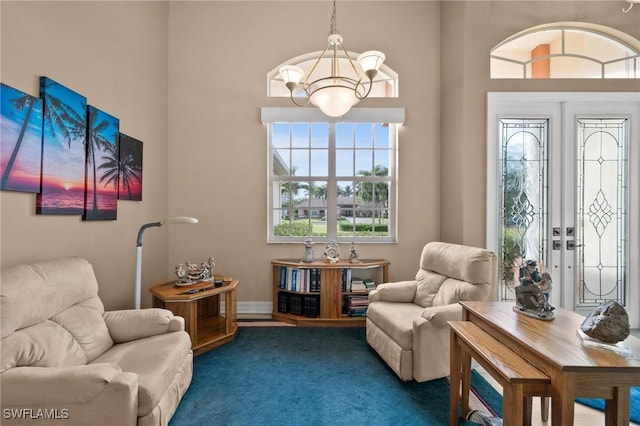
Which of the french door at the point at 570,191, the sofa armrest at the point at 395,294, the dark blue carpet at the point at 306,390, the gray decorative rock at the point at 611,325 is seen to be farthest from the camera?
the french door at the point at 570,191

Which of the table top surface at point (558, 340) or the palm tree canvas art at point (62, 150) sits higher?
the palm tree canvas art at point (62, 150)

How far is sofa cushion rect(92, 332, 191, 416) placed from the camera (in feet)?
4.78

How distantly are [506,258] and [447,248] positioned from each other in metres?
0.91

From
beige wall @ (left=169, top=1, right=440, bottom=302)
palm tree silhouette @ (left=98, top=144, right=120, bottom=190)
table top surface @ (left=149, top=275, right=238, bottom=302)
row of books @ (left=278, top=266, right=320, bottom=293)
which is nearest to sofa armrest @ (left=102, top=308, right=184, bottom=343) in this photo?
table top surface @ (left=149, top=275, right=238, bottom=302)

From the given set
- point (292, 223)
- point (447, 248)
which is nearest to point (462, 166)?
point (447, 248)

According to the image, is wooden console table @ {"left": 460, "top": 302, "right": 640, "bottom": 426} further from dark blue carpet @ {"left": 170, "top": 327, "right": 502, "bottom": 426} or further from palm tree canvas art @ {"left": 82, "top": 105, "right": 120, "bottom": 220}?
palm tree canvas art @ {"left": 82, "top": 105, "right": 120, "bottom": 220}

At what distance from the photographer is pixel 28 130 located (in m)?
1.75

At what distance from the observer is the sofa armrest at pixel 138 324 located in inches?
79.1

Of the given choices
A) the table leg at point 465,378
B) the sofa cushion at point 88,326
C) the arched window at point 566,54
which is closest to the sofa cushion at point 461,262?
the table leg at point 465,378

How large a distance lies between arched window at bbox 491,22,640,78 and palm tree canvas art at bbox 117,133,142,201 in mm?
4011

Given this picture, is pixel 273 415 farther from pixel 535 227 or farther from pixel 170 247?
pixel 535 227

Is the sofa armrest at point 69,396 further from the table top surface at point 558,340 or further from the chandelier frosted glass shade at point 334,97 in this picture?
the chandelier frosted glass shade at point 334,97

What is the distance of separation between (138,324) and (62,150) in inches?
53.9

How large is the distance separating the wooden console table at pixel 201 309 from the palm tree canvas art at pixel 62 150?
40.6 inches
